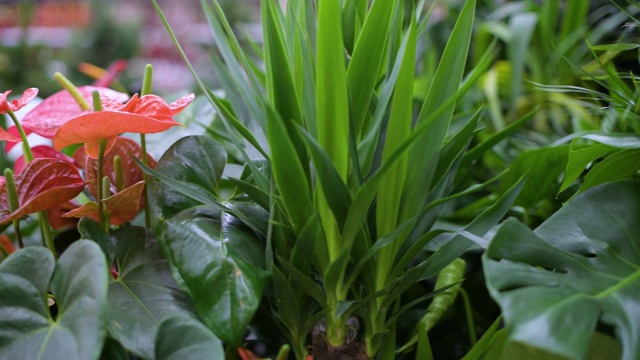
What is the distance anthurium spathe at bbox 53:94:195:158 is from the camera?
0.44 m

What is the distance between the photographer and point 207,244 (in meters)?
0.44

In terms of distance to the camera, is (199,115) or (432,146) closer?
(432,146)

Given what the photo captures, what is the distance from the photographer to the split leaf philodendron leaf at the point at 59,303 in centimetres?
37

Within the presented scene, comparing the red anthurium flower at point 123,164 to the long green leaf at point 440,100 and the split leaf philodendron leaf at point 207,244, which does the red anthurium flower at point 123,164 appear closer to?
the split leaf philodendron leaf at point 207,244

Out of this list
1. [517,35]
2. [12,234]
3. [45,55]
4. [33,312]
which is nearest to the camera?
[33,312]

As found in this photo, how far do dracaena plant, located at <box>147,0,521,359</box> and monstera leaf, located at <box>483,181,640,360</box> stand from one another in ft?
0.18

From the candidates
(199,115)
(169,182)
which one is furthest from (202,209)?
(199,115)

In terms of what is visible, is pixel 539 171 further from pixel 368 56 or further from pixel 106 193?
pixel 106 193

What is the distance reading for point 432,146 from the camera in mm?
479

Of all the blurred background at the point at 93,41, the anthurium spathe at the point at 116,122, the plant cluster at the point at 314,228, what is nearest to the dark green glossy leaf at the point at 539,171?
the plant cluster at the point at 314,228

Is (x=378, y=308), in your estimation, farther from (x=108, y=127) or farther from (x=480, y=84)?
(x=480, y=84)

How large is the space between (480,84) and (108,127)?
95 cm

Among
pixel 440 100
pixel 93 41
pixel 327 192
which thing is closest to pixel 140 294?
pixel 327 192

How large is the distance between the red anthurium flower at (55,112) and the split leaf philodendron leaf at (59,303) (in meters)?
0.19
